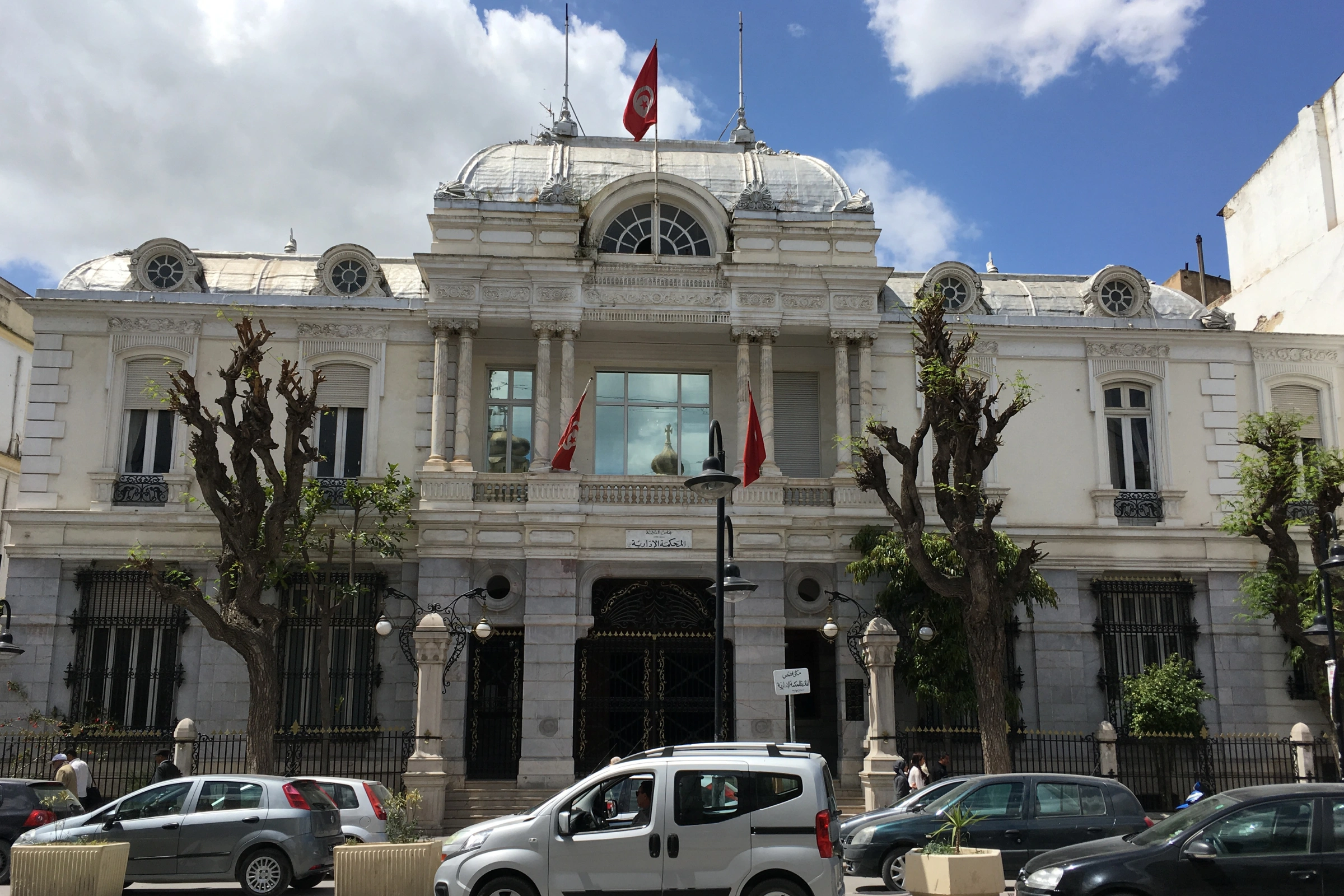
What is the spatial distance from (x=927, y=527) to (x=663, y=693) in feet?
21.7

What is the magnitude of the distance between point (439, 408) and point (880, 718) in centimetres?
1116

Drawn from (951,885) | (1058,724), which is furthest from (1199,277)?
(951,885)

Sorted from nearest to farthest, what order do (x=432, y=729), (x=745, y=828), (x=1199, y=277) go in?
(x=745, y=828), (x=432, y=729), (x=1199, y=277)

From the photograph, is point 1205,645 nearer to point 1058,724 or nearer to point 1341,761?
point 1058,724

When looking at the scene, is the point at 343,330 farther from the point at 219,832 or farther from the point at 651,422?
the point at 219,832

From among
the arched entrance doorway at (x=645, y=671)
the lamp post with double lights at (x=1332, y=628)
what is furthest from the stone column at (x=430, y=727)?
the lamp post with double lights at (x=1332, y=628)

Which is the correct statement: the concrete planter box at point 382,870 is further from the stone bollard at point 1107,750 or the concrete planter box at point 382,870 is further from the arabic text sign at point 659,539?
the stone bollard at point 1107,750

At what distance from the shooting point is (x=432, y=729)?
2205 centimetres

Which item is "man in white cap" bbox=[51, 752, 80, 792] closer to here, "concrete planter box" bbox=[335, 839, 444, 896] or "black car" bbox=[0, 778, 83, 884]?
"black car" bbox=[0, 778, 83, 884]

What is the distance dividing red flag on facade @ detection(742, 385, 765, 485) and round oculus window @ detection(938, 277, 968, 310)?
654 centimetres

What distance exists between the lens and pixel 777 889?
11617mm

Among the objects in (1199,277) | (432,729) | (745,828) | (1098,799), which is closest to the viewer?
(745,828)

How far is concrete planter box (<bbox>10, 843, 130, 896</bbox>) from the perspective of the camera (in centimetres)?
1327

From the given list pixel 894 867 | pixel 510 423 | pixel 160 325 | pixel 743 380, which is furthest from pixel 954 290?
pixel 160 325
